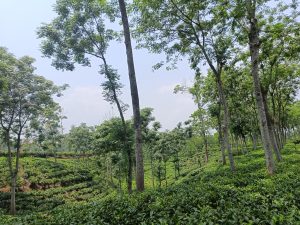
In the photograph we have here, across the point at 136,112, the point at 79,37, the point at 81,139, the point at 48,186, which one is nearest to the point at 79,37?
the point at 79,37

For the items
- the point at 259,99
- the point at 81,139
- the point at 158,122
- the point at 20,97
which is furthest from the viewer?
the point at 81,139

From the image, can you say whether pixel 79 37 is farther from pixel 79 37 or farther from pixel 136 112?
pixel 136 112

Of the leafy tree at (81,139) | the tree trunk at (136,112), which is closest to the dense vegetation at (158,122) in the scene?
the tree trunk at (136,112)

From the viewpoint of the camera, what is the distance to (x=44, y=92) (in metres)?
25.4

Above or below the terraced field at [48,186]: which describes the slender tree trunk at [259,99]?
above

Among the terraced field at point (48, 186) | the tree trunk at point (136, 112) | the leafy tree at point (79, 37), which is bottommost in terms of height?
the terraced field at point (48, 186)

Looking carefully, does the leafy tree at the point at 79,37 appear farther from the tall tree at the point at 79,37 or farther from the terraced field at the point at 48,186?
the terraced field at the point at 48,186

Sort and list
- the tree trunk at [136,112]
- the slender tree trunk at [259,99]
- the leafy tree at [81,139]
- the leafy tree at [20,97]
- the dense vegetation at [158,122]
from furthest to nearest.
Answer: the leafy tree at [81,139] → the leafy tree at [20,97] → the slender tree trunk at [259,99] → the tree trunk at [136,112] → the dense vegetation at [158,122]

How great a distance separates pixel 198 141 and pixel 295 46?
135 ft

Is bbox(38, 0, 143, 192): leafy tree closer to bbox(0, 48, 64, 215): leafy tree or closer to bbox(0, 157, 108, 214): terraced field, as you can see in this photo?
bbox(0, 48, 64, 215): leafy tree

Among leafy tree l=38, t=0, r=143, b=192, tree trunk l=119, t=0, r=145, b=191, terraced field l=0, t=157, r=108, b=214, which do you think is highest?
leafy tree l=38, t=0, r=143, b=192

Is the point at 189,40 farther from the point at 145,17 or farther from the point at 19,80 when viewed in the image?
the point at 19,80

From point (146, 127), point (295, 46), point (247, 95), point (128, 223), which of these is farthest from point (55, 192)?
point (128, 223)

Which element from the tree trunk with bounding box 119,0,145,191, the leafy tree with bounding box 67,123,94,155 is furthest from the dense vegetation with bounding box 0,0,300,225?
A: the leafy tree with bounding box 67,123,94,155
